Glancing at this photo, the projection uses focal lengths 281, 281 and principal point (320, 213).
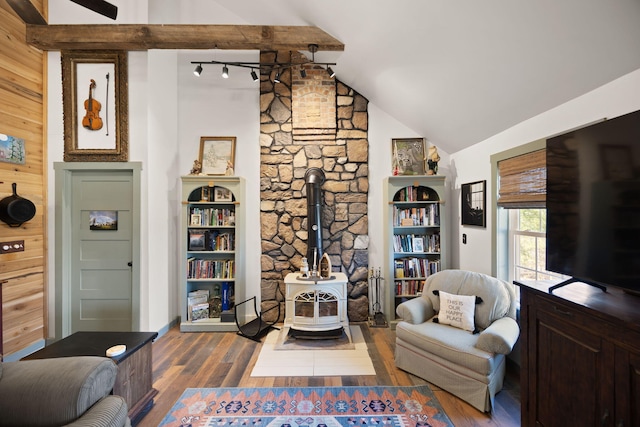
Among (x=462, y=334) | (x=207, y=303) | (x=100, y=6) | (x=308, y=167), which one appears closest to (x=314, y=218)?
(x=308, y=167)

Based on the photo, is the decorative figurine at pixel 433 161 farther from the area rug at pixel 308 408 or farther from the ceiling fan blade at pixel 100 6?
the ceiling fan blade at pixel 100 6

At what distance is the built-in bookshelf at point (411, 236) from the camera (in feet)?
11.6

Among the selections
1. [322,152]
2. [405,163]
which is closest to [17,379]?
[322,152]

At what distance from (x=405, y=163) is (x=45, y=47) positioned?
14.1 feet

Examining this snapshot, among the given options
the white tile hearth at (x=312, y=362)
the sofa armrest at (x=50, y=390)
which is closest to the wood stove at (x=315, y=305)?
the white tile hearth at (x=312, y=362)

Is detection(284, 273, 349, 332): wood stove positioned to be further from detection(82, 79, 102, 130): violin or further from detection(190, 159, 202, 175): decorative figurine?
detection(82, 79, 102, 130): violin

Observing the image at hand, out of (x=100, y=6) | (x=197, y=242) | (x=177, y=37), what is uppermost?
(x=177, y=37)

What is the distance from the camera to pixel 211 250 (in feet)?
11.9

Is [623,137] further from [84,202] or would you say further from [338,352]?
[84,202]

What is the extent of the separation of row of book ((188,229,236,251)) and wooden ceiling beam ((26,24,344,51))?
2157mm

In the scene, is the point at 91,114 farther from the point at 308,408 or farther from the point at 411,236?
the point at 411,236

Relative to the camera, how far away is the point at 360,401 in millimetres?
2150

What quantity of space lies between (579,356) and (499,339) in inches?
33.2

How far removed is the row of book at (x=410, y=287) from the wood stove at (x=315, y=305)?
90 centimetres
